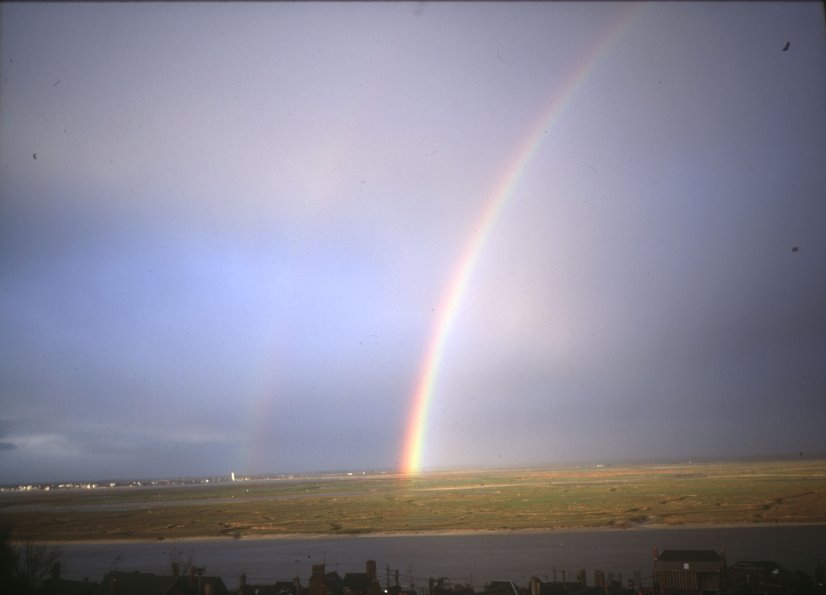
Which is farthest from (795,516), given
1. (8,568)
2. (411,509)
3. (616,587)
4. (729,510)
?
(8,568)

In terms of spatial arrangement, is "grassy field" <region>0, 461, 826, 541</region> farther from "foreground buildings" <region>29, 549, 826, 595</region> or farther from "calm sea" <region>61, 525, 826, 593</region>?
"foreground buildings" <region>29, 549, 826, 595</region>

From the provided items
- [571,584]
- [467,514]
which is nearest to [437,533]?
[467,514]

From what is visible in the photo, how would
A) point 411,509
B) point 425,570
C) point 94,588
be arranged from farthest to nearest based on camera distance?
1. point 411,509
2. point 425,570
3. point 94,588

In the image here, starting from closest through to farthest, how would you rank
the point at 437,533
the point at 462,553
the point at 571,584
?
the point at 571,584 → the point at 462,553 → the point at 437,533

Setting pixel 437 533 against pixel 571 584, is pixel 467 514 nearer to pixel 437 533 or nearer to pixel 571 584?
pixel 437 533

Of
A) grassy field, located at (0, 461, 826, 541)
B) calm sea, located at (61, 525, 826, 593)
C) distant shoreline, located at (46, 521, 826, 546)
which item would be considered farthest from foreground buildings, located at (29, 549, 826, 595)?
grassy field, located at (0, 461, 826, 541)

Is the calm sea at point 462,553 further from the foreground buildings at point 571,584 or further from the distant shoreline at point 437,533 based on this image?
the foreground buildings at point 571,584

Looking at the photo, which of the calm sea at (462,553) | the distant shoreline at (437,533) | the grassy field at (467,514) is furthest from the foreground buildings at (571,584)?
the grassy field at (467,514)

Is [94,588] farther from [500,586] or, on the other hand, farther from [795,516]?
[795,516]
